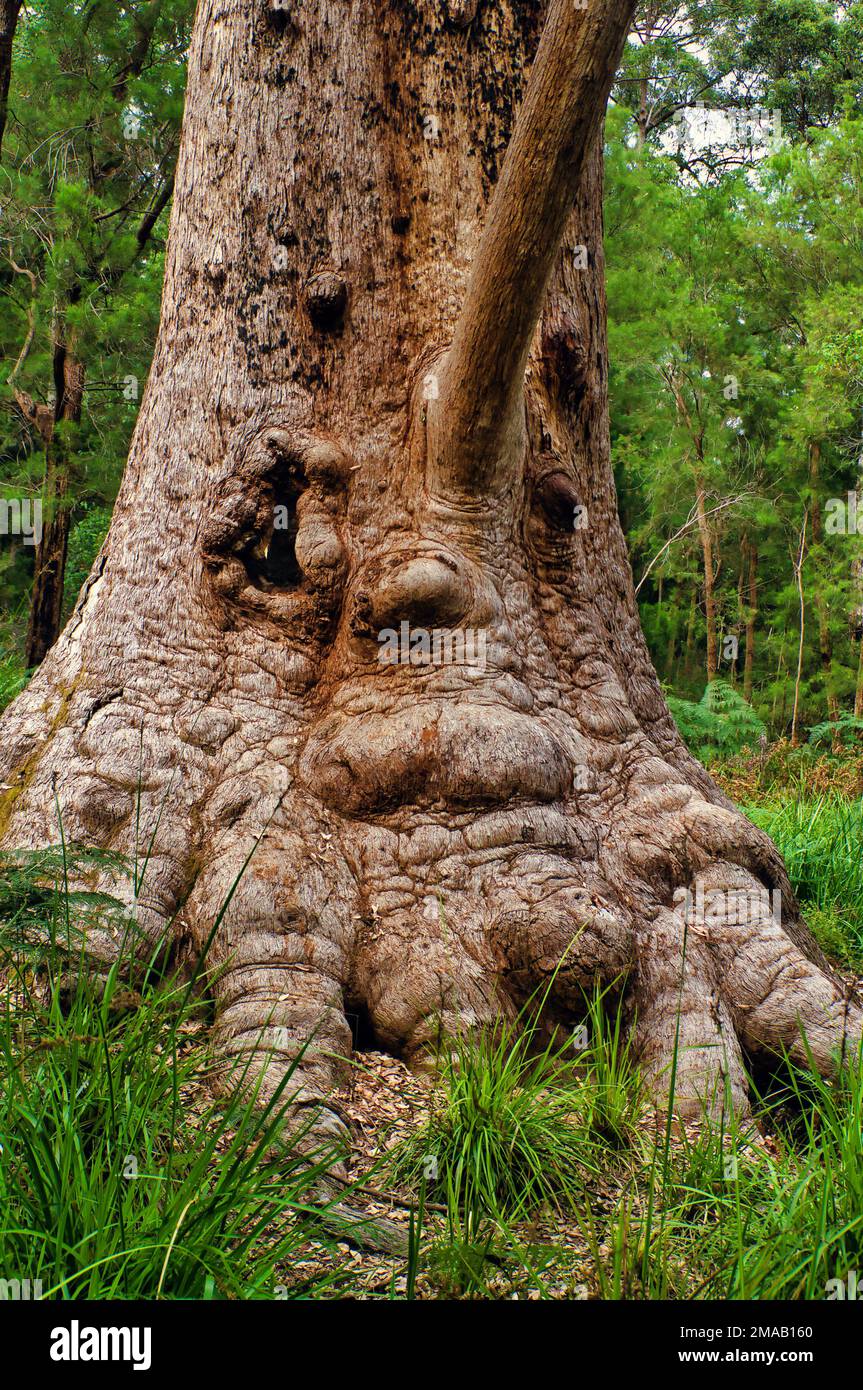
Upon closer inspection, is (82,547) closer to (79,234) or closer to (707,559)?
(79,234)

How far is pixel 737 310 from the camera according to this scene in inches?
702

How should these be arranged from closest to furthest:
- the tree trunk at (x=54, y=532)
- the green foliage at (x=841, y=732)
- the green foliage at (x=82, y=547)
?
the tree trunk at (x=54, y=532) → the green foliage at (x=841, y=732) → the green foliage at (x=82, y=547)

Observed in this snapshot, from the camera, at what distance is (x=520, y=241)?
301 cm

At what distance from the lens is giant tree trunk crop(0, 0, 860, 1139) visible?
9.86ft

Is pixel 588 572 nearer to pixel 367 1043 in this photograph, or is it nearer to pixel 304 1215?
pixel 367 1043

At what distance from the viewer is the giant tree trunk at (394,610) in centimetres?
300

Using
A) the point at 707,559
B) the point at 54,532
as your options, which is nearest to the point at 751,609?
the point at 707,559

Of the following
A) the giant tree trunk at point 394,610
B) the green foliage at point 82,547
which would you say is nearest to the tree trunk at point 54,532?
the green foliage at point 82,547

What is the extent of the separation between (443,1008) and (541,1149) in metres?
0.66

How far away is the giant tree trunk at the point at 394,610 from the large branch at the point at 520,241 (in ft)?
0.03

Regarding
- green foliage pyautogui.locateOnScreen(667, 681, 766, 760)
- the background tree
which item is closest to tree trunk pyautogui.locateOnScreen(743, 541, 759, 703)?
green foliage pyautogui.locateOnScreen(667, 681, 766, 760)

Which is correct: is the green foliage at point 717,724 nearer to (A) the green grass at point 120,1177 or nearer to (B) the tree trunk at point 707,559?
(B) the tree trunk at point 707,559

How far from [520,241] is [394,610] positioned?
1287mm

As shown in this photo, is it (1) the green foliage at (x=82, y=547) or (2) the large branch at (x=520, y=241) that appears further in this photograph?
(1) the green foliage at (x=82, y=547)
